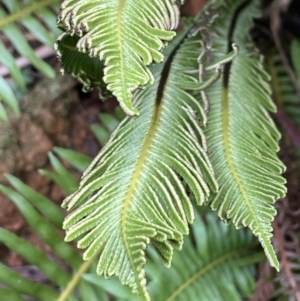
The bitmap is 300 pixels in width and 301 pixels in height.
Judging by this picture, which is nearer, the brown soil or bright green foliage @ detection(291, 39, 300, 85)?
bright green foliage @ detection(291, 39, 300, 85)

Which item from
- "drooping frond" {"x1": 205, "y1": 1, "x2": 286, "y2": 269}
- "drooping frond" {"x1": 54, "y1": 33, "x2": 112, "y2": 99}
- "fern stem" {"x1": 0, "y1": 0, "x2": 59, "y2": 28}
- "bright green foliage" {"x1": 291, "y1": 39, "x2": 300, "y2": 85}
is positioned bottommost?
"bright green foliage" {"x1": 291, "y1": 39, "x2": 300, "y2": 85}

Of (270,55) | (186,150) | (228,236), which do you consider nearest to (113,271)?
(186,150)

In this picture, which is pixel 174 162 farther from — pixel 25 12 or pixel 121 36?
pixel 25 12

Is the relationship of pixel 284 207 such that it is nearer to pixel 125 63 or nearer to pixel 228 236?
pixel 228 236

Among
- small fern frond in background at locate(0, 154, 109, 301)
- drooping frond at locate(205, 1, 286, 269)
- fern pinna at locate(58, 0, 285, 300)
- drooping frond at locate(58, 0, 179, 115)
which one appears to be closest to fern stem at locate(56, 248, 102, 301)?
small fern frond in background at locate(0, 154, 109, 301)

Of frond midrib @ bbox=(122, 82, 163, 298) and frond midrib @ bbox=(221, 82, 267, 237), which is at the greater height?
frond midrib @ bbox=(122, 82, 163, 298)

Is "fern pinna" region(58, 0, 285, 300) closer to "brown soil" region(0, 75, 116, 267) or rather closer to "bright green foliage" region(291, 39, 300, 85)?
"bright green foliage" region(291, 39, 300, 85)
